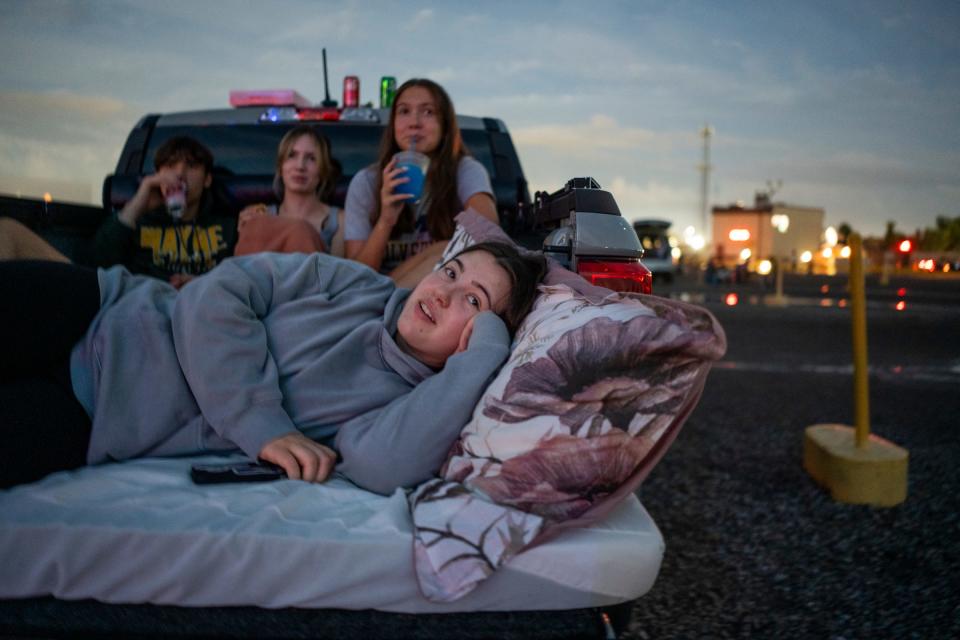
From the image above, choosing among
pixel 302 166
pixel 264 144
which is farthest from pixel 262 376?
pixel 264 144

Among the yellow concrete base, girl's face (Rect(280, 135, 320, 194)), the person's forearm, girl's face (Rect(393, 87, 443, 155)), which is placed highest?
girl's face (Rect(393, 87, 443, 155))

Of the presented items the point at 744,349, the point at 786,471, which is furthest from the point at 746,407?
the point at 744,349

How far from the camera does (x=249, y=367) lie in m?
1.76

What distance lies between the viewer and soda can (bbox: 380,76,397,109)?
4.62 metres

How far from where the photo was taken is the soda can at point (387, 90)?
462 cm

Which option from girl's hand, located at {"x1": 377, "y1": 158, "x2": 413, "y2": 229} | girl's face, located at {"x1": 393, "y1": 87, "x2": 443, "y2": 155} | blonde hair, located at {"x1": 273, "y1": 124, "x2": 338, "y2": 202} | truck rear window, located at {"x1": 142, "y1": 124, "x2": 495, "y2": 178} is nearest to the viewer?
girl's hand, located at {"x1": 377, "y1": 158, "x2": 413, "y2": 229}

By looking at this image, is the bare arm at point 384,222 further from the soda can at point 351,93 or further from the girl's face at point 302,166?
the soda can at point 351,93

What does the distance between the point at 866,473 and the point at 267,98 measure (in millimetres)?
3956

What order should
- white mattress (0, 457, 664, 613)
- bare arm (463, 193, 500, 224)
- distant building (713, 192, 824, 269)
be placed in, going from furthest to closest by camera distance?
1. distant building (713, 192, 824, 269)
2. bare arm (463, 193, 500, 224)
3. white mattress (0, 457, 664, 613)

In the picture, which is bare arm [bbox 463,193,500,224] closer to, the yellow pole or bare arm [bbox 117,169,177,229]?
bare arm [bbox 117,169,177,229]

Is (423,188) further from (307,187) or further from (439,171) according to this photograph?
(307,187)

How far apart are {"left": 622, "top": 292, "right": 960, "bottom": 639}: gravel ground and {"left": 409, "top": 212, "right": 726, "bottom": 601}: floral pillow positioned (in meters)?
1.17

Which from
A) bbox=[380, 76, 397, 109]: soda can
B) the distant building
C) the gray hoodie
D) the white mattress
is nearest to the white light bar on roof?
bbox=[380, 76, 397, 109]: soda can

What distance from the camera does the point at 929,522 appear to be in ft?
10.7
